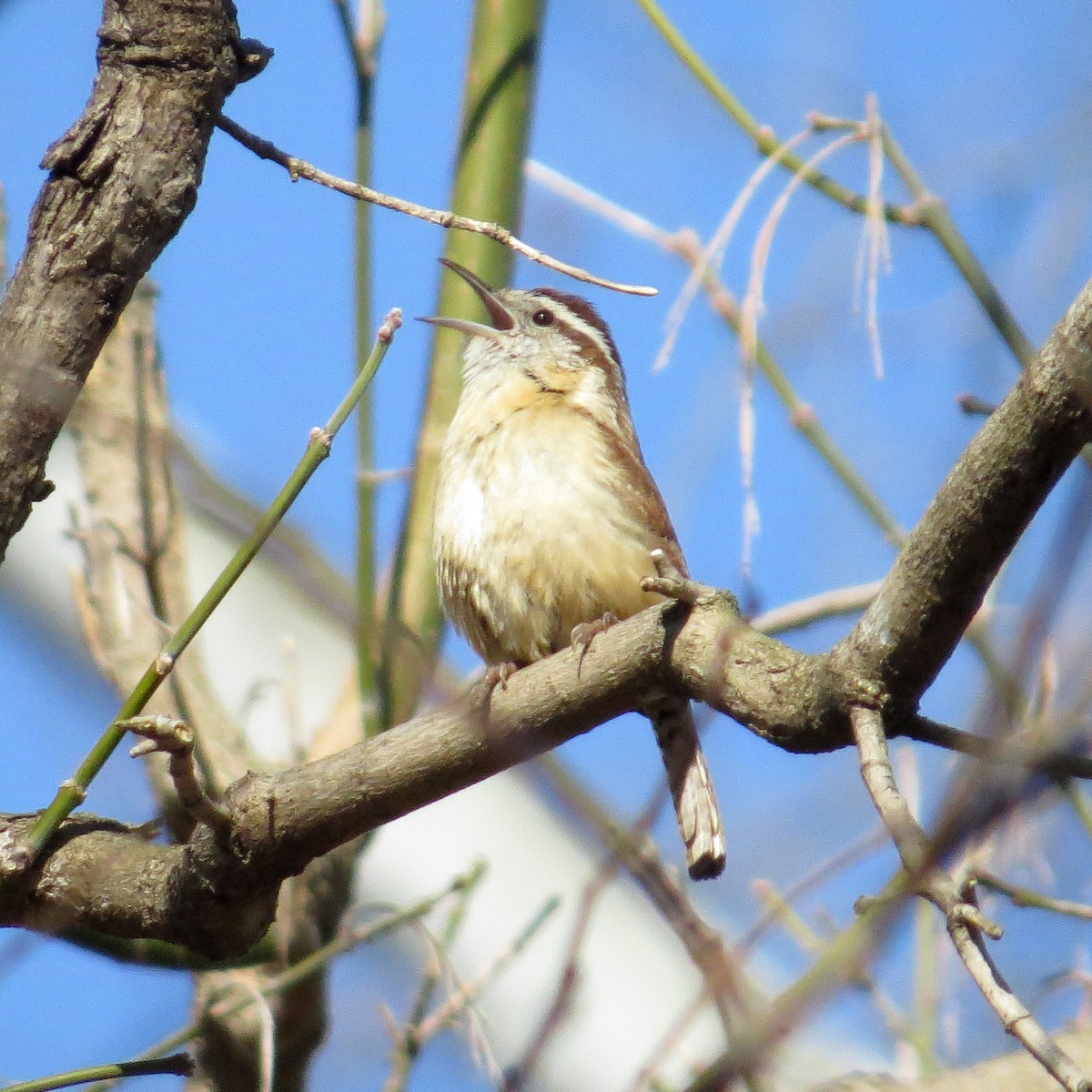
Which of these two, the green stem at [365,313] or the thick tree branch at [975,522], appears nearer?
the thick tree branch at [975,522]

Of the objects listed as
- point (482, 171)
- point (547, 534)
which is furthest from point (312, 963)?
point (482, 171)

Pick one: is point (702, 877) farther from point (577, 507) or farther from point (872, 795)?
point (872, 795)

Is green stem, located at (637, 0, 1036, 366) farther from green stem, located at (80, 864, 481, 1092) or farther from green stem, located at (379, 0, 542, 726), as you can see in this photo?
green stem, located at (80, 864, 481, 1092)

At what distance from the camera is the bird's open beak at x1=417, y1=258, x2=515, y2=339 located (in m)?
5.11

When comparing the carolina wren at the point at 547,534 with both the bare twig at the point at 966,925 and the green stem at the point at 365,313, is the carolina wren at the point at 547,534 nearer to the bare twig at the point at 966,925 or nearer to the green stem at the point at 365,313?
the green stem at the point at 365,313

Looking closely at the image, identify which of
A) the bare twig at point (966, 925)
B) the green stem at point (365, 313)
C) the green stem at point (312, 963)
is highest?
the green stem at point (365, 313)

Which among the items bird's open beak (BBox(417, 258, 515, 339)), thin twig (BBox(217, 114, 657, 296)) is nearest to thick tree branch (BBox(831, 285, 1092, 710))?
thin twig (BBox(217, 114, 657, 296))

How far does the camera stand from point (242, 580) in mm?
8367

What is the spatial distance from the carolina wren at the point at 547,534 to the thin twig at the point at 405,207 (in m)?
1.43

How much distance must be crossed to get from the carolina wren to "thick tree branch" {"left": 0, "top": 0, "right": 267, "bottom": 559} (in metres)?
1.68

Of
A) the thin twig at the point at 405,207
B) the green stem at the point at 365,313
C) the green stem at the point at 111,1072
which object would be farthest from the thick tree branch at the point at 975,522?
the green stem at the point at 365,313

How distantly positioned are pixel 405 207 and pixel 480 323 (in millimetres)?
2751

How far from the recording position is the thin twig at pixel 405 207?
104 inches

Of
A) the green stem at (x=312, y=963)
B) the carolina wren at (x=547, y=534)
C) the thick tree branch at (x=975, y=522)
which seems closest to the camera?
the thick tree branch at (x=975, y=522)
